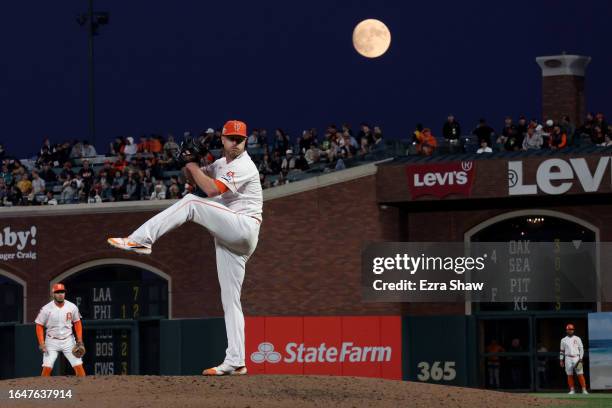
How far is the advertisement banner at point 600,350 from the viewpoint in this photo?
113 ft

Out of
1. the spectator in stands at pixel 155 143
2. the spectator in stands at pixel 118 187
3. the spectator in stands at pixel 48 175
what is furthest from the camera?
the spectator in stands at pixel 155 143

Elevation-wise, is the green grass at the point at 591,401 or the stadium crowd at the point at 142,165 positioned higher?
the stadium crowd at the point at 142,165

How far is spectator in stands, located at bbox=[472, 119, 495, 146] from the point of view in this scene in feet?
120

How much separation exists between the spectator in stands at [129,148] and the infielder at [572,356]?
58.9 ft

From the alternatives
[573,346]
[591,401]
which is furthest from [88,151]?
[591,401]

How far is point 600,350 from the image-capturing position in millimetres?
34438

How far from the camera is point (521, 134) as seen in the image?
36.5m

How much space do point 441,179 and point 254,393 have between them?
2220 centimetres

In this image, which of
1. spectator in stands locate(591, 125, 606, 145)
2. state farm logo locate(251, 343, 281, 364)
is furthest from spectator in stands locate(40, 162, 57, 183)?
spectator in stands locate(591, 125, 606, 145)

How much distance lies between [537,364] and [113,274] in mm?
13453

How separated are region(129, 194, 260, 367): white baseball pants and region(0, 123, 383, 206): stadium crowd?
21413 mm

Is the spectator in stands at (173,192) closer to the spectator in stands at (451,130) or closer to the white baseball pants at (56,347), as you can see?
the spectator in stands at (451,130)

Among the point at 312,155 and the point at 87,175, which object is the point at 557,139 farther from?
the point at 87,175

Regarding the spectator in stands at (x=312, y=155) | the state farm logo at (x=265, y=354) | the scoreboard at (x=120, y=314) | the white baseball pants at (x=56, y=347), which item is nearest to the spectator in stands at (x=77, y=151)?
the scoreboard at (x=120, y=314)
